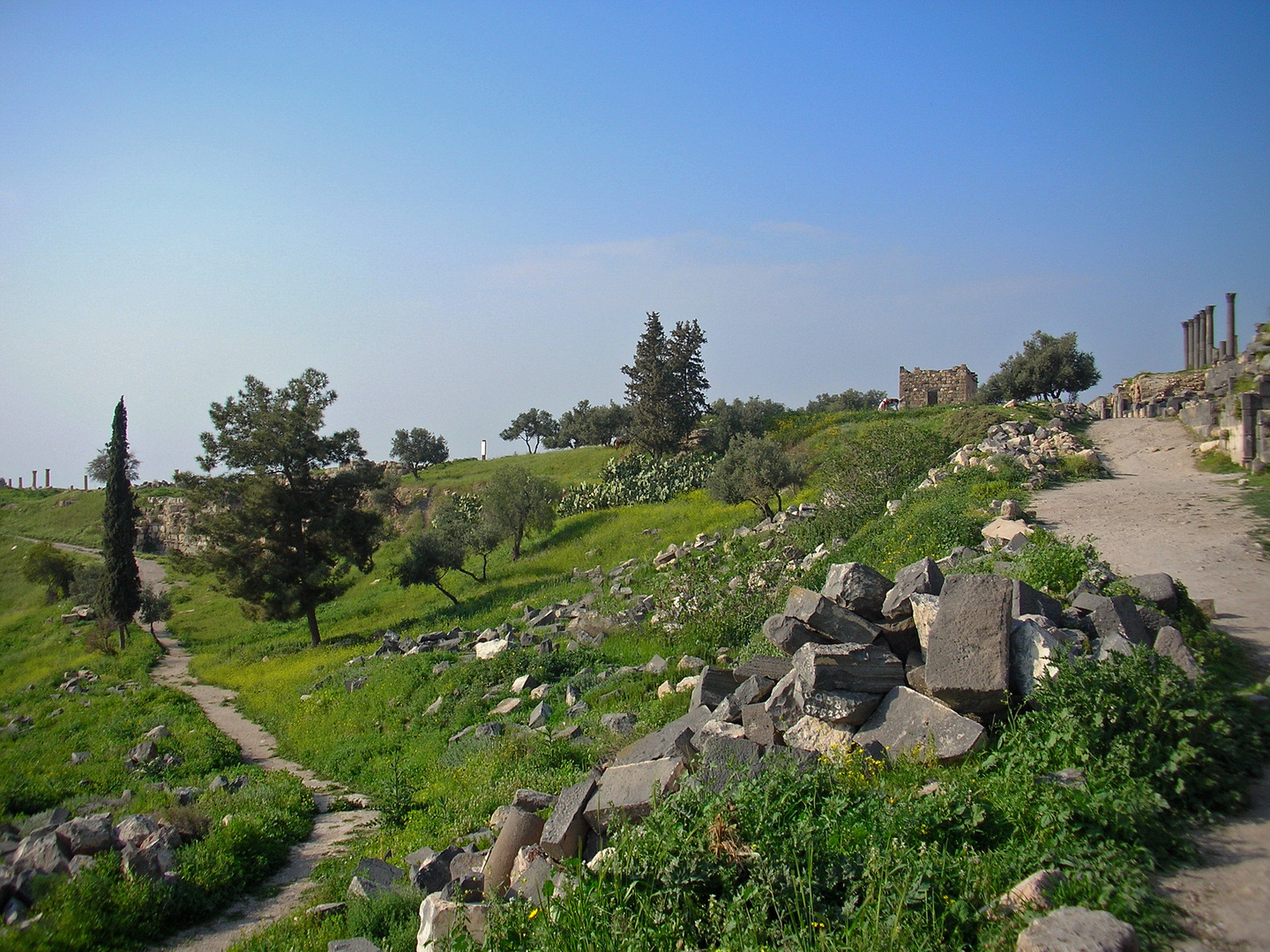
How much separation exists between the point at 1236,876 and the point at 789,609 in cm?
438

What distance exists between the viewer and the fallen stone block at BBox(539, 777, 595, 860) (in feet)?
19.3

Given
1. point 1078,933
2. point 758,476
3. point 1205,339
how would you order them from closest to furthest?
point 1078,933 → point 758,476 → point 1205,339

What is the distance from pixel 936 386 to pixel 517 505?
27.2 metres

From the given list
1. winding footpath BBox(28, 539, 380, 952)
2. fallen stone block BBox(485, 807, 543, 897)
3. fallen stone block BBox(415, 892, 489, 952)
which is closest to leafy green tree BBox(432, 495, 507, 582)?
winding footpath BBox(28, 539, 380, 952)

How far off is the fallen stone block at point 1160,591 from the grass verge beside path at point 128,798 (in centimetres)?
968

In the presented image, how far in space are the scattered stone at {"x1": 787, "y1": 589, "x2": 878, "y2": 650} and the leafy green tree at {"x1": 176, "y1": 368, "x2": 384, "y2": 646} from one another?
22693mm

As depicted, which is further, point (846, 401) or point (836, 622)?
point (846, 401)

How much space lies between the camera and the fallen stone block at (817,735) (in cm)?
648

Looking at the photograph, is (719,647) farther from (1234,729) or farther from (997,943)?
(997,943)

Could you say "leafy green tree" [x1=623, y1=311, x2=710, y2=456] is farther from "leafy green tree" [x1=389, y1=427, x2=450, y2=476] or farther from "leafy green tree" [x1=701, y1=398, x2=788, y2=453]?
"leafy green tree" [x1=389, y1=427, x2=450, y2=476]

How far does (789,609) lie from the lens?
8.18 meters

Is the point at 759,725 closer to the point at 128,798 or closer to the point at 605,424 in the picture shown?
the point at 128,798

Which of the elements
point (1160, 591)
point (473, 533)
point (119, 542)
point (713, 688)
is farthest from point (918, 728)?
point (119, 542)

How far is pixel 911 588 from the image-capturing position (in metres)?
7.75
